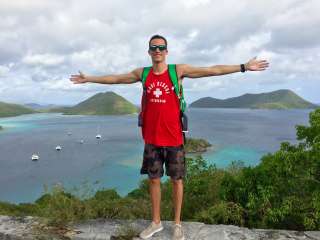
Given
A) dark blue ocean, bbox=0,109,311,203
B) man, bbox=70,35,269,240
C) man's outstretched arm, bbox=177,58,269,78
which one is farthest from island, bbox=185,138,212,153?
man's outstretched arm, bbox=177,58,269,78

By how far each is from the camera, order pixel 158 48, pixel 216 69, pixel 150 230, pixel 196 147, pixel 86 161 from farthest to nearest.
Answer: pixel 196 147 → pixel 86 161 → pixel 150 230 → pixel 216 69 → pixel 158 48

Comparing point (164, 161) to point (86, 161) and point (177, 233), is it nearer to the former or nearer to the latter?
point (177, 233)

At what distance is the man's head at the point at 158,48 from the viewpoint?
4.32m

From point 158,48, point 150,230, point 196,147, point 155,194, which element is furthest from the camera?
point 196,147

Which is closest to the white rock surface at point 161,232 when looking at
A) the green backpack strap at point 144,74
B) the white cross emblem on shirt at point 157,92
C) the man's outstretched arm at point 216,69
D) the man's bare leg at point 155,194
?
the man's bare leg at point 155,194

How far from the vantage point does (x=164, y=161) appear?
4.62m

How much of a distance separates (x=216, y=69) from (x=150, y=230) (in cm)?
232

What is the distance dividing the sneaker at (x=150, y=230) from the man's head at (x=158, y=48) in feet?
7.30

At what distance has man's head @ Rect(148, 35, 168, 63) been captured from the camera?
432 cm

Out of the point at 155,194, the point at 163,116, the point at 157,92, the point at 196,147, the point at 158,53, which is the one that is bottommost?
the point at 196,147

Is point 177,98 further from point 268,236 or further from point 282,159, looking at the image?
point 282,159

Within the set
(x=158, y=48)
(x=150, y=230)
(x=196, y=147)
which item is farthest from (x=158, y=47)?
(x=196, y=147)

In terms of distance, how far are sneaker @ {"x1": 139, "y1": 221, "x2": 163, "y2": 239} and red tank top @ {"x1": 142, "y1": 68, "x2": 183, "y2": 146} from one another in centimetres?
116

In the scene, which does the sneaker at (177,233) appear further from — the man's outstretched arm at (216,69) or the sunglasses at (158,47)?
the sunglasses at (158,47)
